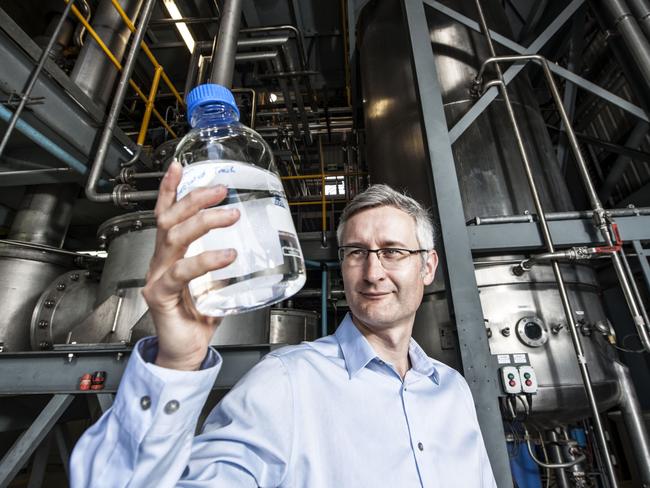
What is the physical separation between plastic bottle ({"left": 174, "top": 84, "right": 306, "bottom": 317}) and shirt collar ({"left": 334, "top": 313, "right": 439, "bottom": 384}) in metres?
0.42

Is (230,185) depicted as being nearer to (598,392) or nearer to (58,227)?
(598,392)

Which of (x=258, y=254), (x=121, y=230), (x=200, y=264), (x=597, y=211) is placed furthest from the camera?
(x=121, y=230)

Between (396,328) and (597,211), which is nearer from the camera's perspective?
(396,328)

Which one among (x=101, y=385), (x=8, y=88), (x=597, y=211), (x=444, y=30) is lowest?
(x=101, y=385)

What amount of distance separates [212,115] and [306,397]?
0.71 metres

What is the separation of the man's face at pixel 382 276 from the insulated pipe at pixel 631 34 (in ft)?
6.93

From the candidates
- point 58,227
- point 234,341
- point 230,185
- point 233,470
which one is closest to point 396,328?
point 233,470

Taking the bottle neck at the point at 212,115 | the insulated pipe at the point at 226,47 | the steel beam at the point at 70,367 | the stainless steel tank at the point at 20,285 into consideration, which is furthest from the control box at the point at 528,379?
the stainless steel tank at the point at 20,285

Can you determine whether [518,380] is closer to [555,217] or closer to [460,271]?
[460,271]

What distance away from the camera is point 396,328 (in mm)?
1039

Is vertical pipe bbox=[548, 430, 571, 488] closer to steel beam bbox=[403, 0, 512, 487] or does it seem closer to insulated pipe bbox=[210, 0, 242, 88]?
steel beam bbox=[403, 0, 512, 487]

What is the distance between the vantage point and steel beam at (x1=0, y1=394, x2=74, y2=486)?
1.42m

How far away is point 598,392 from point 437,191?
1.36 meters

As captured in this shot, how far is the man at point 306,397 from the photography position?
0.49 meters
